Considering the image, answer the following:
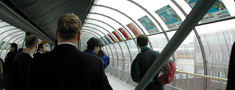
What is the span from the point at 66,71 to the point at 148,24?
7.81 meters

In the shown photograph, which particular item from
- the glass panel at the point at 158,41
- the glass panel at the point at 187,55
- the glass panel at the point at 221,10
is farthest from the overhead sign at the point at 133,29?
the glass panel at the point at 221,10

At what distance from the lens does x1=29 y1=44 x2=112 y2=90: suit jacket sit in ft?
4.68

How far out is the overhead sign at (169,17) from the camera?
21.7 feet

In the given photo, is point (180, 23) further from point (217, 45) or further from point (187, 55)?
point (187, 55)

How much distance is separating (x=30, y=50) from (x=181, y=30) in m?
3.68

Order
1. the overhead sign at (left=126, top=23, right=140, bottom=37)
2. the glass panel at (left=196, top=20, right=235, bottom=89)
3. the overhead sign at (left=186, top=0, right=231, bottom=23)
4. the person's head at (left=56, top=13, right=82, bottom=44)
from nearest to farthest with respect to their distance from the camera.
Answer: the person's head at (left=56, top=13, right=82, bottom=44) → the overhead sign at (left=186, top=0, right=231, bottom=23) → the glass panel at (left=196, top=20, right=235, bottom=89) → the overhead sign at (left=126, top=23, right=140, bottom=37)

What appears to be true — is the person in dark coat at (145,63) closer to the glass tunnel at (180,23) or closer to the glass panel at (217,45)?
the glass tunnel at (180,23)

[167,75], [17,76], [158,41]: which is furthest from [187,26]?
[158,41]

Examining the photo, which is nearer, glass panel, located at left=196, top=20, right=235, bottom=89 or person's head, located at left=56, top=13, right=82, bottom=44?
person's head, located at left=56, top=13, right=82, bottom=44

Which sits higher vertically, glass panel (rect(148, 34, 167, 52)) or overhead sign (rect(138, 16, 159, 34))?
overhead sign (rect(138, 16, 159, 34))

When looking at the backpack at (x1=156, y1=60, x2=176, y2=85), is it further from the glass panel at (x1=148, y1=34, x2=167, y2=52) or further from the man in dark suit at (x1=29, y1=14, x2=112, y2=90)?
the glass panel at (x1=148, y1=34, x2=167, y2=52)

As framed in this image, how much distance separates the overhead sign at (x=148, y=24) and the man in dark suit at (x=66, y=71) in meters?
7.31

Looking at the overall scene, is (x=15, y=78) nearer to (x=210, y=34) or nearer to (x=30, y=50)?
(x=30, y=50)

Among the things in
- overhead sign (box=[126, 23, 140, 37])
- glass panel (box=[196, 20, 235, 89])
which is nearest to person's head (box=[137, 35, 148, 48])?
glass panel (box=[196, 20, 235, 89])
